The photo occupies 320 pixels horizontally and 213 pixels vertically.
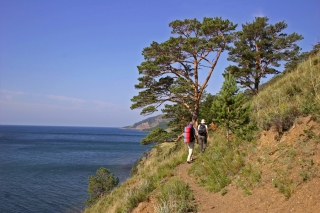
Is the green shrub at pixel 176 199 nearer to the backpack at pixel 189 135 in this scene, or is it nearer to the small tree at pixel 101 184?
the backpack at pixel 189 135

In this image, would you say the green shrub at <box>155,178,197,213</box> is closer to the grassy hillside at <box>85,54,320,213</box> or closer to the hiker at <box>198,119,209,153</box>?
the grassy hillside at <box>85,54,320,213</box>

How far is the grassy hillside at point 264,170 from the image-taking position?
5.87 metres

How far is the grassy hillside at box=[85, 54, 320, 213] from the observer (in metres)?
5.87

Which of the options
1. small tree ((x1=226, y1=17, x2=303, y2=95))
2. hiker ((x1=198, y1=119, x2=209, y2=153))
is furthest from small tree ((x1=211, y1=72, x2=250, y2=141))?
small tree ((x1=226, y1=17, x2=303, y2=95))

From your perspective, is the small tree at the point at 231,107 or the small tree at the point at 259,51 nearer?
the small tree at the point at 231,107

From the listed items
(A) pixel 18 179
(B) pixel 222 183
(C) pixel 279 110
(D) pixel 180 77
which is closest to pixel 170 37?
(D) pixel 180 77

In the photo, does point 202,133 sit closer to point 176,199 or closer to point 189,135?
point 189,135

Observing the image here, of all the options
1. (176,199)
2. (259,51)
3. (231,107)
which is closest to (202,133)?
(231,107)

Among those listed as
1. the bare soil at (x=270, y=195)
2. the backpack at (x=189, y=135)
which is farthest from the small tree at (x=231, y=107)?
the backpack at (x=189, y=135)

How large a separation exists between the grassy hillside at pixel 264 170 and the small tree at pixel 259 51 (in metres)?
15.4

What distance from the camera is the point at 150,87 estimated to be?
2075 centimetres

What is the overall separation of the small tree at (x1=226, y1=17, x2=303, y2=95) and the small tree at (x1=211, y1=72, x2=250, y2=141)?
15.5m

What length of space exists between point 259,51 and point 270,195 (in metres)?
21.0

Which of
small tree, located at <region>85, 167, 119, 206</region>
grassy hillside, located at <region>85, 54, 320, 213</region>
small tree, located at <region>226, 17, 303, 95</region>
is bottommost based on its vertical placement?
small tree, located at <region>85, 167, 119, 206</region>
